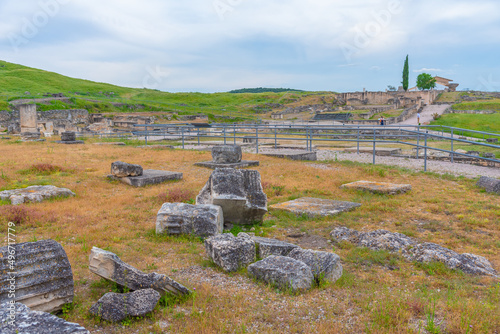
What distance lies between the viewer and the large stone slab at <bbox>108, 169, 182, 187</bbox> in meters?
9.72

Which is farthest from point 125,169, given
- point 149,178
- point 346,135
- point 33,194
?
point 346,135

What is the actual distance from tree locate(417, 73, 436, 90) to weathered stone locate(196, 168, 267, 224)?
79.7 metres

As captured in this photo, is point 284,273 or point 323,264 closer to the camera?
point 284,273

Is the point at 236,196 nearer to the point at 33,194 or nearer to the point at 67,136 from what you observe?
the point at 33,194

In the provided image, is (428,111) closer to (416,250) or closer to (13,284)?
(416,250)

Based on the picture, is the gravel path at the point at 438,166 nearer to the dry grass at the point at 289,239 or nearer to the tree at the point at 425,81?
the dry grass at the point at 289,239

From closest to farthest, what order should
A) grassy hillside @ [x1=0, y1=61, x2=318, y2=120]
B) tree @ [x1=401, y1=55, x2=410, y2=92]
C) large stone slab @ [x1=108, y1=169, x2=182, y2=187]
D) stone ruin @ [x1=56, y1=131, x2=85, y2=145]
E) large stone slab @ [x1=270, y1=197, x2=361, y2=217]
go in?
1. large stone slab @ [x1=270, y1=197, x2=361, y2=217]
2. large stone slab @ [x1=108, y1=169, x2=182, y2=187]
3. stone ruin @ [x1=56, y1=131, x2=85, y2=145]
4. grassy hillside @ [x1=0, y1=61, x2=318, y2=120]
5. tree @ [x1=401, y1=55, x2=410, y2=92]

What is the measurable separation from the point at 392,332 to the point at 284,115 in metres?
47.6

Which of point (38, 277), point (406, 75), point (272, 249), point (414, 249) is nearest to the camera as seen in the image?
point (38, 277)

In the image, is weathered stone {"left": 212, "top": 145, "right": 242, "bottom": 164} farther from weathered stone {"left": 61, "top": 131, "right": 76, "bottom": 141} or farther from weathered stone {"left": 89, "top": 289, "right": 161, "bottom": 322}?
weathered stone {"left": 61, "top": 131, "right": 76, "bottom": 141}

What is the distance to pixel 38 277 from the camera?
364 centimetres

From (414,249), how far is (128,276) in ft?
11.6

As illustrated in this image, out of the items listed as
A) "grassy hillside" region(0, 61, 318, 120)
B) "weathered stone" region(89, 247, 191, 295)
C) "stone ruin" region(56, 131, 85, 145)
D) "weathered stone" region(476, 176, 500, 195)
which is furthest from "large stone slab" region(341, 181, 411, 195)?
"grassy hillside" region(0, 61, 318, 120)

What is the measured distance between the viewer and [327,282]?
4180 millimetres
